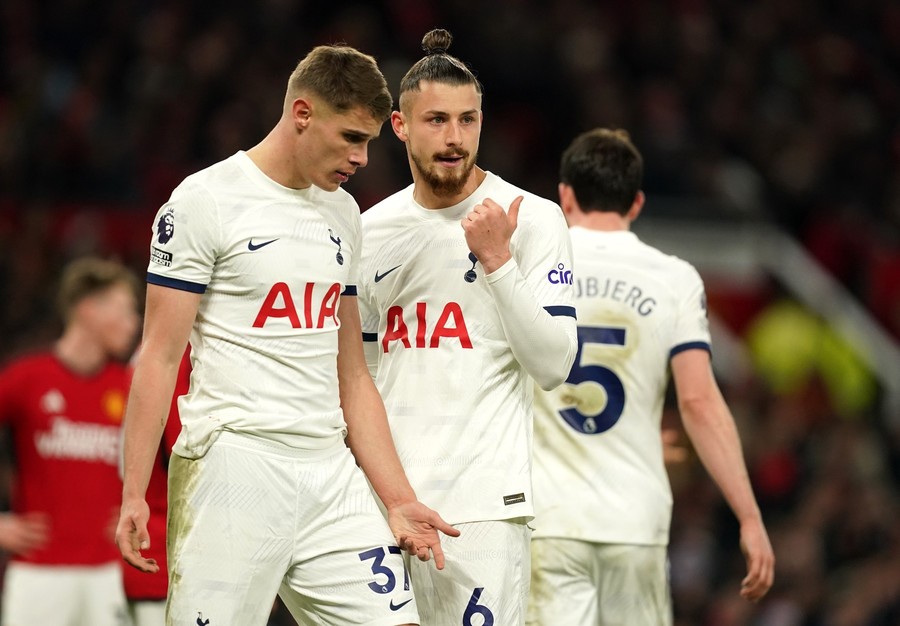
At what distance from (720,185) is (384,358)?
34.7 feet

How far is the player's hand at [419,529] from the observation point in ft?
15.2

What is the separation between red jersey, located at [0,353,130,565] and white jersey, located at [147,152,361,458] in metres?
3.84

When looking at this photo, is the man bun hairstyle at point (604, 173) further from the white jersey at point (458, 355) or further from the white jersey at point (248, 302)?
the white jersey at point (248, 302)

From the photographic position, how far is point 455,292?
503 cm

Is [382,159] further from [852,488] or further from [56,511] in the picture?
[56,511]

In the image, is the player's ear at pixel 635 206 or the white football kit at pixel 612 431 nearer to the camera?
the white football kit at pixel 612 431

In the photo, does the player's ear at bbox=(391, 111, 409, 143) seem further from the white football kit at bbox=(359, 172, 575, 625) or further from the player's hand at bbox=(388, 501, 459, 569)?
the player's hand at bbox=(388, 501, 459, 569)

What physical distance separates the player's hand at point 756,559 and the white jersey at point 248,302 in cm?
197

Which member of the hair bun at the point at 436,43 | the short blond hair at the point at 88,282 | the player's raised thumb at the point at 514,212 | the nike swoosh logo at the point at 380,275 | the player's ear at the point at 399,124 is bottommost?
the short blond hair at the point at 88,282

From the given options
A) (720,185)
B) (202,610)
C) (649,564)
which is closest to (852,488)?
(720,185)

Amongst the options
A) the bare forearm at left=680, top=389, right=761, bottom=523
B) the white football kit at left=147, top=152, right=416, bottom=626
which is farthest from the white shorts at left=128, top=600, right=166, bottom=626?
the bare forearm at left=680, top=389, right=761, bottom=523

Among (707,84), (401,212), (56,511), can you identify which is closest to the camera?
(401,212)

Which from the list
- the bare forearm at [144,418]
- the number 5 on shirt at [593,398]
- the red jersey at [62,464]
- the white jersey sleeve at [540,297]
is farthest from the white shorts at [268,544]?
the red jersey at [62,464]

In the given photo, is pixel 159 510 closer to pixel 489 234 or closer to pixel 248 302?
pixel 248 302
